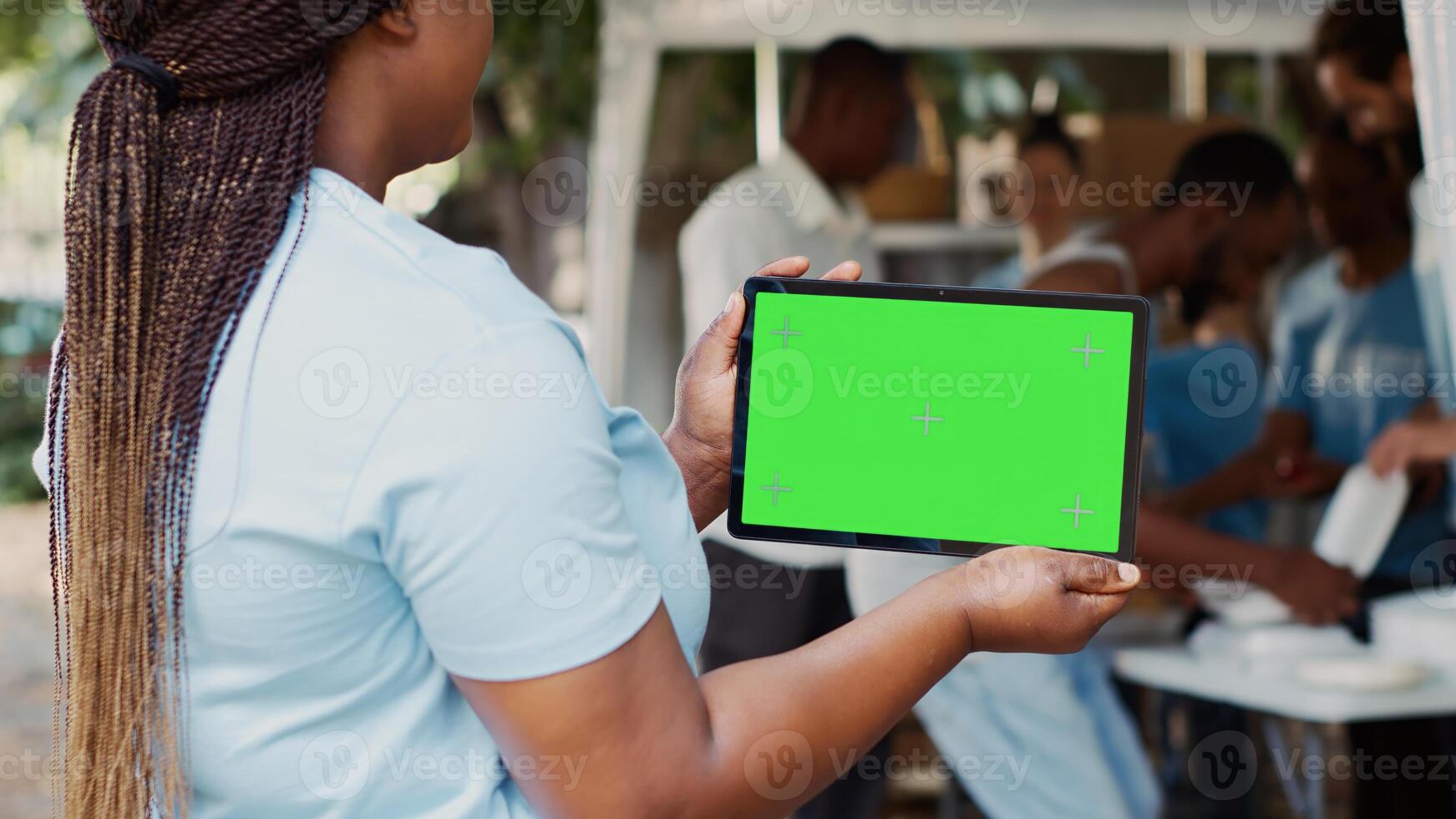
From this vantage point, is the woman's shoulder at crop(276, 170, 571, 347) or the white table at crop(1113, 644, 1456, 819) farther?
the white table at crop(1113, 644, 1456, 819)

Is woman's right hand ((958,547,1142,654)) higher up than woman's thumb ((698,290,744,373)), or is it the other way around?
woman's thumb ((698,290,744,373))

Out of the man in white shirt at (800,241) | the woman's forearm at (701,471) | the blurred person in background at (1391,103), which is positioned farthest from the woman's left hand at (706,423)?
the blurred person in background at (1391,103)

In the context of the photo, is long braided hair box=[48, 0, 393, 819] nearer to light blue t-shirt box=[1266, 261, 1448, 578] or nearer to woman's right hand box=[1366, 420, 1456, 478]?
woman's right hand box=[1366, 420, 1456, 478]

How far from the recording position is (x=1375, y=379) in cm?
282

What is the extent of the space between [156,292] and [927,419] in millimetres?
556

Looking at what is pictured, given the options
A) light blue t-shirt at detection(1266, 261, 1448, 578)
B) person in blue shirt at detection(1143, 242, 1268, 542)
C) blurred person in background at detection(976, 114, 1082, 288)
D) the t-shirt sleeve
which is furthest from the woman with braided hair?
blurred person in background at detection(976, 114, 1082, 288)

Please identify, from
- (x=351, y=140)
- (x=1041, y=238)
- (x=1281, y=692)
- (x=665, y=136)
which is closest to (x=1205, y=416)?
(x=1041, y=238)

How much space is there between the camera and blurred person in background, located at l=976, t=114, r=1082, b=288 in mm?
3832

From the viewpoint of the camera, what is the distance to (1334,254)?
3.39m

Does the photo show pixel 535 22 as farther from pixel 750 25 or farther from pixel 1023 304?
pixel 1023 304

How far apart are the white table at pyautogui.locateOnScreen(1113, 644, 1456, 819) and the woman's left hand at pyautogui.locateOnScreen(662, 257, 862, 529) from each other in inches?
61.1

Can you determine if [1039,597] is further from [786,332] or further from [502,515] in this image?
[502,515]

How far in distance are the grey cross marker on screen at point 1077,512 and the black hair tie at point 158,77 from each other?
0.68 m

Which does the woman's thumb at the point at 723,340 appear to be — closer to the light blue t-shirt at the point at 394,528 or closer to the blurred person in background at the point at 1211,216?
the light blue t-shirt at the point at 394,528
